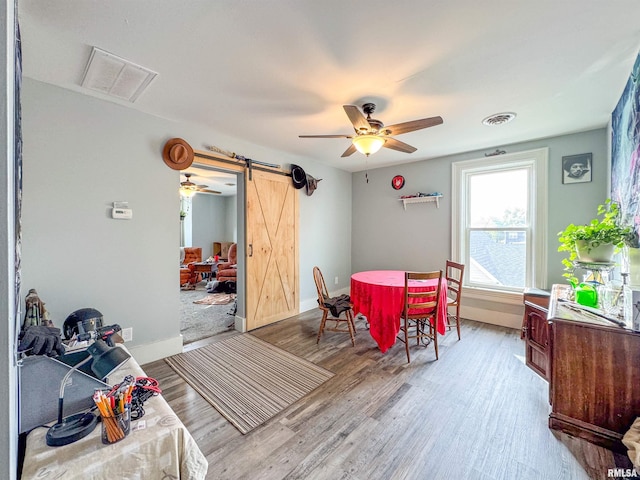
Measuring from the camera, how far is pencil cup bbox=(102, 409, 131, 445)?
0.94 meters

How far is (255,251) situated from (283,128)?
5.49 ft

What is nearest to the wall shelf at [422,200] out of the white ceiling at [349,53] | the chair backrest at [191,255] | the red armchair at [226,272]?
the white ceiling at [349,53]

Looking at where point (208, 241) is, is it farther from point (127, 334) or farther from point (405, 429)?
point (405, 429)

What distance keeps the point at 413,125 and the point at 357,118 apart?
49 centimetres

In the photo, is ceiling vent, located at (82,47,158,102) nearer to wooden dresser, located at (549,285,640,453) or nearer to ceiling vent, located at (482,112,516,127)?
ceiling vent, located at (482,112,516,127)

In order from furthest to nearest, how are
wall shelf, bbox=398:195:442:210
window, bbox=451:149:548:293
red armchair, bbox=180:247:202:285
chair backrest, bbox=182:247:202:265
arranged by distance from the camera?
1. chair backrest, bbox=182:247:202:265
2. red armchair, bbox=180:247:202:285
3. wall shelf, bbox=398:195:442:210
4. window, bbox=451:149:548:293

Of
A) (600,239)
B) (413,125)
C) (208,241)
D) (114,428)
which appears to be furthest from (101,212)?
(208,241)

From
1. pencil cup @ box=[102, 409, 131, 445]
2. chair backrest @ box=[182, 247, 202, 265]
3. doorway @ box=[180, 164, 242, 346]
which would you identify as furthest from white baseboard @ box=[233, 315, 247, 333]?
chair backrest @ box=[182, 247, 202, 265]

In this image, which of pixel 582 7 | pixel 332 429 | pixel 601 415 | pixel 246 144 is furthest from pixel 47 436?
pixel 246 144

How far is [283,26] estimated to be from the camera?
5.22 feet

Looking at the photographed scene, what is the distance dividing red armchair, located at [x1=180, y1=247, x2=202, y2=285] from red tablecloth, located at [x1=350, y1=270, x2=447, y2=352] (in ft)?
15.8

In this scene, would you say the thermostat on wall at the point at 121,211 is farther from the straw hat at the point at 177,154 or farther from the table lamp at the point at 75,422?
the table lamp at the point at 75,422

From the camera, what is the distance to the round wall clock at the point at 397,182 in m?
4.74

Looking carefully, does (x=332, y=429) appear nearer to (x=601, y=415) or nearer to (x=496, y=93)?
(x=601, y=415)
